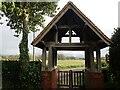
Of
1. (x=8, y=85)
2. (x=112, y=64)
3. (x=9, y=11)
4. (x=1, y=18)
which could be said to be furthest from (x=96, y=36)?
(x=1, y=18)

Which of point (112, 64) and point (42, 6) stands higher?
point (42, 6)

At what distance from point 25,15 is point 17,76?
4.74m

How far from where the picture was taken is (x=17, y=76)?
59.3ft

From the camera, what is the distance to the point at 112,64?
16688 millimetres

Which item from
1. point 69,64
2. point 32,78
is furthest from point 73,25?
point 69,64

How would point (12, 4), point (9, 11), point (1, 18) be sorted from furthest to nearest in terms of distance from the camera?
1. point (1, 18)
2. point (9, 11)
3. point (12, 4)

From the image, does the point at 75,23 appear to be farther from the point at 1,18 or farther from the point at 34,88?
the point at 1,18

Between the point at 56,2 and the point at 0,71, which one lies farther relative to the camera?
the point at 56,2

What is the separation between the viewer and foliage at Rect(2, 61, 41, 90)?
16891 millimetres

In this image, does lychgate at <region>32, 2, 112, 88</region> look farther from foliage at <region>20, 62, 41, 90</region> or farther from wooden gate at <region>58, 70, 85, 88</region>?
wooden gate at <region>58, 70, 85, 88</region>

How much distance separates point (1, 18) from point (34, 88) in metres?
8.38

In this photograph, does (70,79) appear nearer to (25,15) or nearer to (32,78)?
(32,78)

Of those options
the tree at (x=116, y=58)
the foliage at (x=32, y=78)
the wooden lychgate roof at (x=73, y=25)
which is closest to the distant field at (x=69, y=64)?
the foliage at (x=32, y=78)

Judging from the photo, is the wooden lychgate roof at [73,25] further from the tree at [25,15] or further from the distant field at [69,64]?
the distant field at [69,64]
